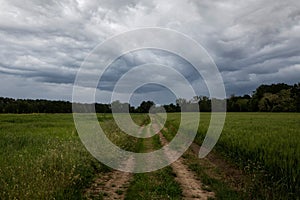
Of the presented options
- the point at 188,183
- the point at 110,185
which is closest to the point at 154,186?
the point at 188,183

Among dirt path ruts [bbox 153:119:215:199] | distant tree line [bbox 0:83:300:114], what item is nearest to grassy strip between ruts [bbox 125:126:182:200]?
dirt path ruts [bbox 153:119:215:199]

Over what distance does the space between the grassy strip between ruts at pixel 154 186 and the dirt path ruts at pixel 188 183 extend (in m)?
0.23

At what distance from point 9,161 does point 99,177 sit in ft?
10.6

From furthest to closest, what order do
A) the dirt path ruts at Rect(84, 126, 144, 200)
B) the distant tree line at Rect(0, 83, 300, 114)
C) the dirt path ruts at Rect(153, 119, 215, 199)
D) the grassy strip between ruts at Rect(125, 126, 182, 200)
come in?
the distant tree line at Rect(0, 83, 300, 114) → the dirt path ruts at Rect(153, 119, 215, 199) → the dirt path ruts at Rect(84, 126, 144, 200) → the grassy strip between ruts at Rect(125, 126, 182, 200)

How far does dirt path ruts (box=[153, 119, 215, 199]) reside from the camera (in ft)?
28.3

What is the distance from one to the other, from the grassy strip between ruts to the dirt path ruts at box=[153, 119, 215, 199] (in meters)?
0.23

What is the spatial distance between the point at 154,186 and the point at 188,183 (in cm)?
144

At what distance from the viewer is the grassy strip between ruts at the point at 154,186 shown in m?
8.35

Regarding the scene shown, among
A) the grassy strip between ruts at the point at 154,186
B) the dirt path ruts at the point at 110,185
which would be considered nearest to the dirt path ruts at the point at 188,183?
the grassy strip between ruts at the point at 154,186

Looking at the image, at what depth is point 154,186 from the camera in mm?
9273

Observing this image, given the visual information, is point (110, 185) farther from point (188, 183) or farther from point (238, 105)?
point (238, 105)

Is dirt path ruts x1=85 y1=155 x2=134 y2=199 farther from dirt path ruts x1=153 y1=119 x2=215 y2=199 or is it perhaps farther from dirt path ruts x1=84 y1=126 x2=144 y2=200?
dirt path ruts x1=153 y1=119 x2=215 y2=199

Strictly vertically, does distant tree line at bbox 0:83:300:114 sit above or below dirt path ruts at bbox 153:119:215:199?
above

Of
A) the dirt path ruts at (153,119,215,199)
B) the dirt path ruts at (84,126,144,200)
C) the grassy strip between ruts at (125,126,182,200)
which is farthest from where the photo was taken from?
the dirt path ruts at (153,119,215,199)
